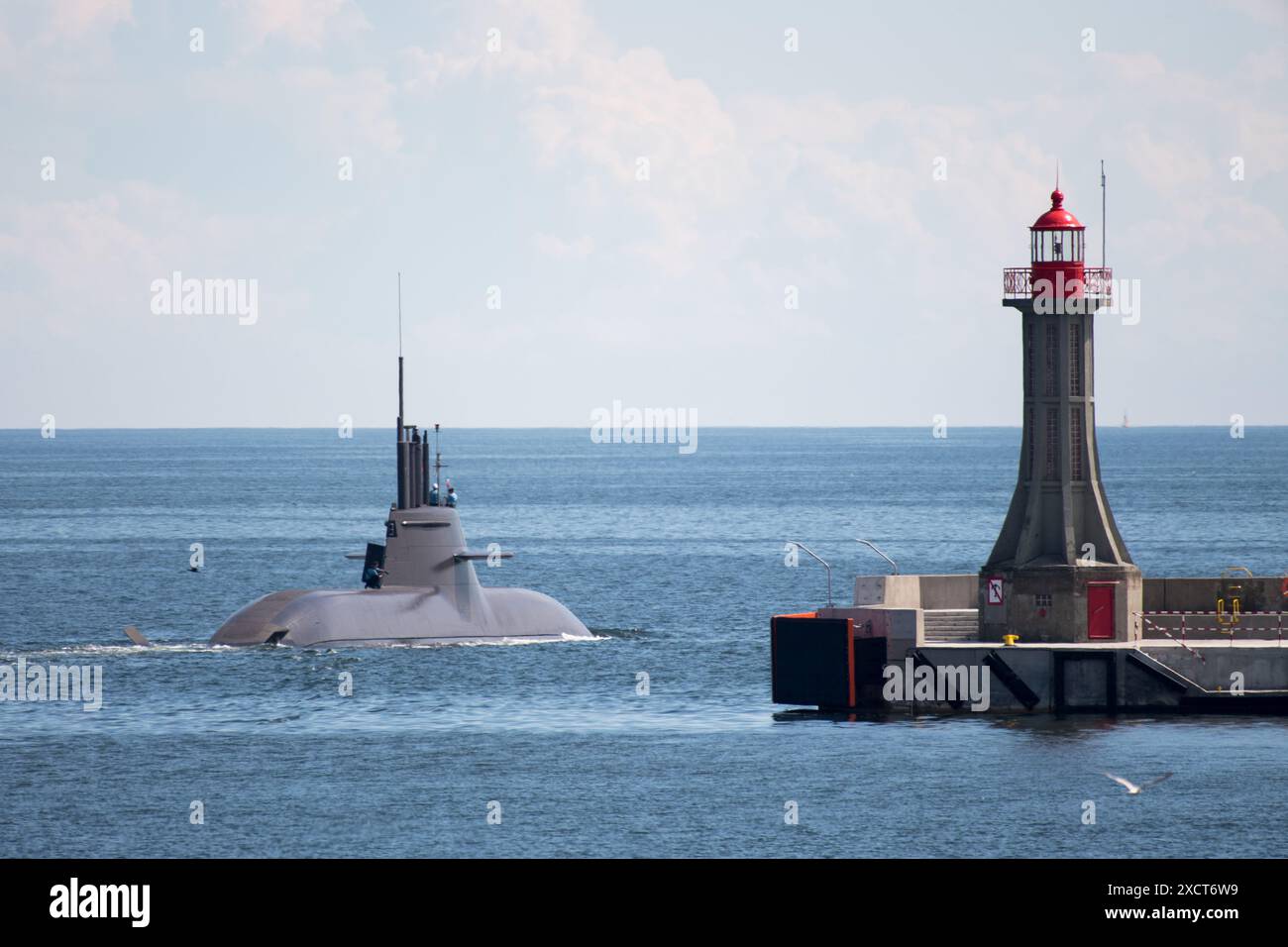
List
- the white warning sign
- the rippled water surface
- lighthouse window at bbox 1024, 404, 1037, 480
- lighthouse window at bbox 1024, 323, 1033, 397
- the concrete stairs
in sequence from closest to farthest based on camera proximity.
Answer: the rippled water surface
the white warning sign
lighthouse window at bbox 1024, 404, 1037, 480
lighthouse window at bbox 1024, 323, 1033, 397
the concrete stairs

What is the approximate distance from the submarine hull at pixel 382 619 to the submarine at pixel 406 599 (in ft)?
0.11

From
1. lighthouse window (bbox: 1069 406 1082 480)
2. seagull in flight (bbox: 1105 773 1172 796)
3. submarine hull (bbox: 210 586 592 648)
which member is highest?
lighthouse window (bbox: 1069 406 1082 480)

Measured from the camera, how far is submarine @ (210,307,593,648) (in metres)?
68.2

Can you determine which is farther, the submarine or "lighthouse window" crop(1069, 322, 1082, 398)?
the submarine

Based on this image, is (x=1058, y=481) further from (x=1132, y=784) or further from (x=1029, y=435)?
(x=1132, y=784)

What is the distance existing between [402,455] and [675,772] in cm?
2211

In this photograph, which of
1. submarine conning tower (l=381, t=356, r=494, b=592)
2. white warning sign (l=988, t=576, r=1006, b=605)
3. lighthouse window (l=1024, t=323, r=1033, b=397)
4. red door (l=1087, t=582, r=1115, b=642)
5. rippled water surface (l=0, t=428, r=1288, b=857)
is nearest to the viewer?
rippled water surface (l=0, t=428, r=1288, b=857)

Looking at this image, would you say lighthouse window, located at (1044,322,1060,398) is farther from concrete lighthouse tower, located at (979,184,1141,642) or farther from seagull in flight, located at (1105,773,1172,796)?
seagull in flight, located at (1105,773,1172,796)

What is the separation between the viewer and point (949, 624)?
58281mm

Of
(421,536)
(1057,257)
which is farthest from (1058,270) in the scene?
(421,536)

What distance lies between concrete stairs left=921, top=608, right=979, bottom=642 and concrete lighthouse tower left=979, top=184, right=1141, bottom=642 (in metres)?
1.91

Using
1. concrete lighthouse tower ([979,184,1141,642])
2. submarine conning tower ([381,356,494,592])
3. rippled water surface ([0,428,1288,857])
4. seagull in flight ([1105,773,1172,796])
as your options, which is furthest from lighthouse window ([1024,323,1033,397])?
submarine conning tower ([381,356,494,592])
